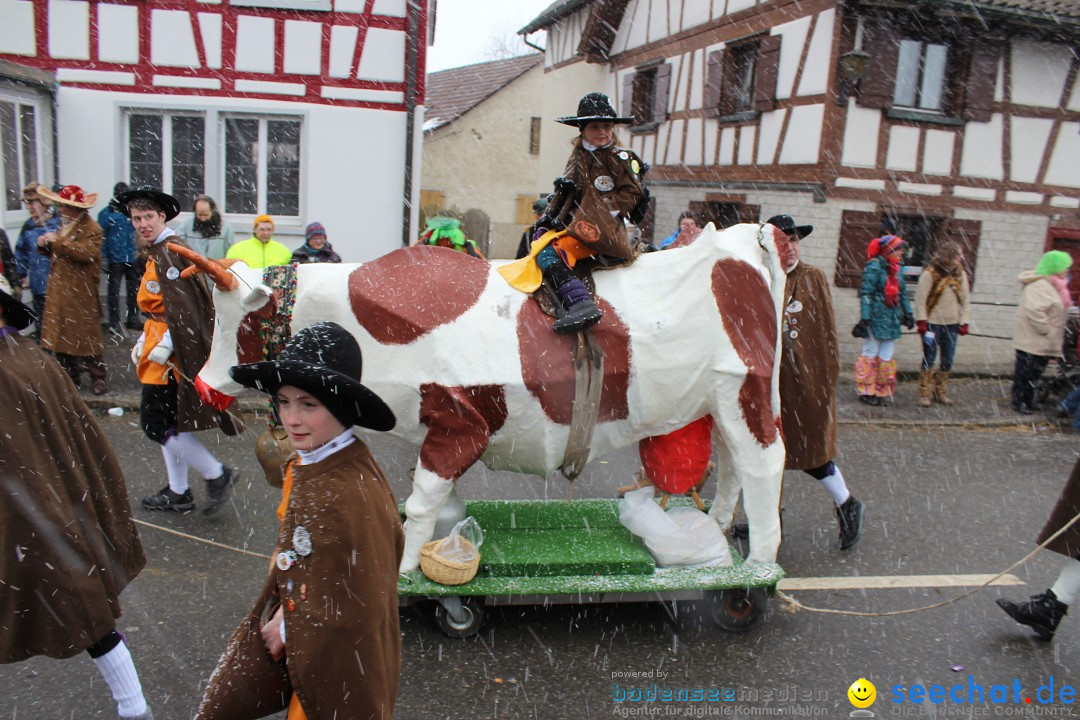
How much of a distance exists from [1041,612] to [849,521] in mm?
1212

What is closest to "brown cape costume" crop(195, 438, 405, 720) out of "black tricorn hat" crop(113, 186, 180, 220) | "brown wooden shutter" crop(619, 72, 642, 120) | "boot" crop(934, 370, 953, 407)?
"black tricorn hat" crop(113, 186, 180, 220)

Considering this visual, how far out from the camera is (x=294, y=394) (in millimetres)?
2043

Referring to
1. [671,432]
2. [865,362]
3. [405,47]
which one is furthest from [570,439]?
[405,47]

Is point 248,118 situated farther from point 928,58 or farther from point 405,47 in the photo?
point 928,58

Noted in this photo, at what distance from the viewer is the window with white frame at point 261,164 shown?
1040 centimetres

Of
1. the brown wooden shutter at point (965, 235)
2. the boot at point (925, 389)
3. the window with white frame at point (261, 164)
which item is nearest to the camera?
the boot at point (925, 389)

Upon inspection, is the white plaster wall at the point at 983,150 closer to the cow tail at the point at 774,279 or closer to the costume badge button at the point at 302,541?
the cow tail at the point at 774,279

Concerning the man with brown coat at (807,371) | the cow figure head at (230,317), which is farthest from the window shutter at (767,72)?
the cow figure head at (230,317)

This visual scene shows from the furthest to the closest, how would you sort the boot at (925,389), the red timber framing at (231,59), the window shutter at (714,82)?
the window shutter at (714,82) → the red timber framing at (231,59) → the boot at (925,389)


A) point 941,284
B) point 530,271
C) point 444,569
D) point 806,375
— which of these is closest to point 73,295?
point 530,271

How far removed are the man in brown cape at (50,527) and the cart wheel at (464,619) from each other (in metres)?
Answer: 1.31

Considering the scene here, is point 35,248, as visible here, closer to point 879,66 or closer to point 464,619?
point 464,619

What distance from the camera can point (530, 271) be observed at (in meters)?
3.98

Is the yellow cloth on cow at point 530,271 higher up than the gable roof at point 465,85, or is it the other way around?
the gable roof at point 465,85
